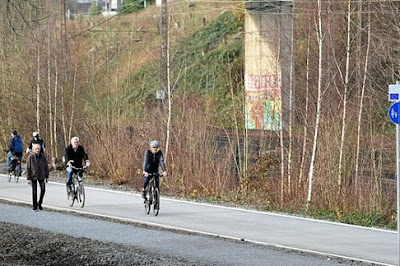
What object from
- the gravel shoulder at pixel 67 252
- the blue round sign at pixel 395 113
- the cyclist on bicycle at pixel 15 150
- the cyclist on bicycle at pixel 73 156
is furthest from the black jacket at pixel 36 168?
the blue round sign at pixel 395 113

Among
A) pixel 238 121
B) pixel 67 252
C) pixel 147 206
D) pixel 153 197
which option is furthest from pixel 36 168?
pixel 238 121

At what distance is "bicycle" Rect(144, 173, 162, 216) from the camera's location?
2142 centimetres

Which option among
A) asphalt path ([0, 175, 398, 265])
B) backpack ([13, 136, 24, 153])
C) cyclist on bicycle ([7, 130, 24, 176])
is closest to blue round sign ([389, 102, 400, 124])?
asphalt path ([0, 175, 398, 265])

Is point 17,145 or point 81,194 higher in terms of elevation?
point 17,145

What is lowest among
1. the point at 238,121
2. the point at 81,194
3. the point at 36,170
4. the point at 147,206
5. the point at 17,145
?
the point at 147,206

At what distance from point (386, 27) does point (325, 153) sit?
20.4 feet

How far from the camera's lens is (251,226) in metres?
19.2

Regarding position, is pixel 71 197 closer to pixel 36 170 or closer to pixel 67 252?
pixel 36 170

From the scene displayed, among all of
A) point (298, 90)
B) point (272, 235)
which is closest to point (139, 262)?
point (272, 235)

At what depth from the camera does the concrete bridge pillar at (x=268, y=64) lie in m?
25.0

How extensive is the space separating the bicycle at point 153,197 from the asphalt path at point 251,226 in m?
0.20

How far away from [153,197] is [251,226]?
3.06 meters

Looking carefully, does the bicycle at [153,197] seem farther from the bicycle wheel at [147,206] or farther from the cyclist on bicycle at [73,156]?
the cyclist on bicycle at [73,156]

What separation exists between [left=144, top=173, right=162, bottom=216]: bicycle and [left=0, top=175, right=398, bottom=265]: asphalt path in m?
0.20
